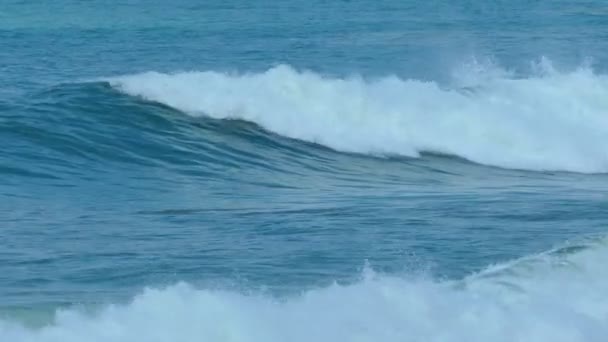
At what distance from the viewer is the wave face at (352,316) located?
10094mm

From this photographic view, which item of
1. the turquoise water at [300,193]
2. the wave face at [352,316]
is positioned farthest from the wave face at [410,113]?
the wave face at [352,316]

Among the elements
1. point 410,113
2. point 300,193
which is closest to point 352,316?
point 300,193

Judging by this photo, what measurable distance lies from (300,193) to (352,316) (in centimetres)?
608

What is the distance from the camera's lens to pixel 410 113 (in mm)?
21453

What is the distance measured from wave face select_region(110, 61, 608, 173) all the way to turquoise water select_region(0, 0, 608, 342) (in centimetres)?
4

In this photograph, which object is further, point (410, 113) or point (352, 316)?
point (410, 113)

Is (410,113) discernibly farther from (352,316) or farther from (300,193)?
(352,316)

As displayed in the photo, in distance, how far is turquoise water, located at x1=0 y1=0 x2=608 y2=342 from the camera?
10570 millimetres

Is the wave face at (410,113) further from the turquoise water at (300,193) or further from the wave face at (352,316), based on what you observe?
the wave face at (352,316)

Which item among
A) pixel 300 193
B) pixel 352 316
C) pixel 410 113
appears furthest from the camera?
pixel 410 113

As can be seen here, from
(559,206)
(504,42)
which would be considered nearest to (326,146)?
(559,206)

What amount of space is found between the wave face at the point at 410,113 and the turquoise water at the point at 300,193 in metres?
0.04

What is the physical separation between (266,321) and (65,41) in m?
21.5

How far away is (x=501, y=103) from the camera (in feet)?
73.4
